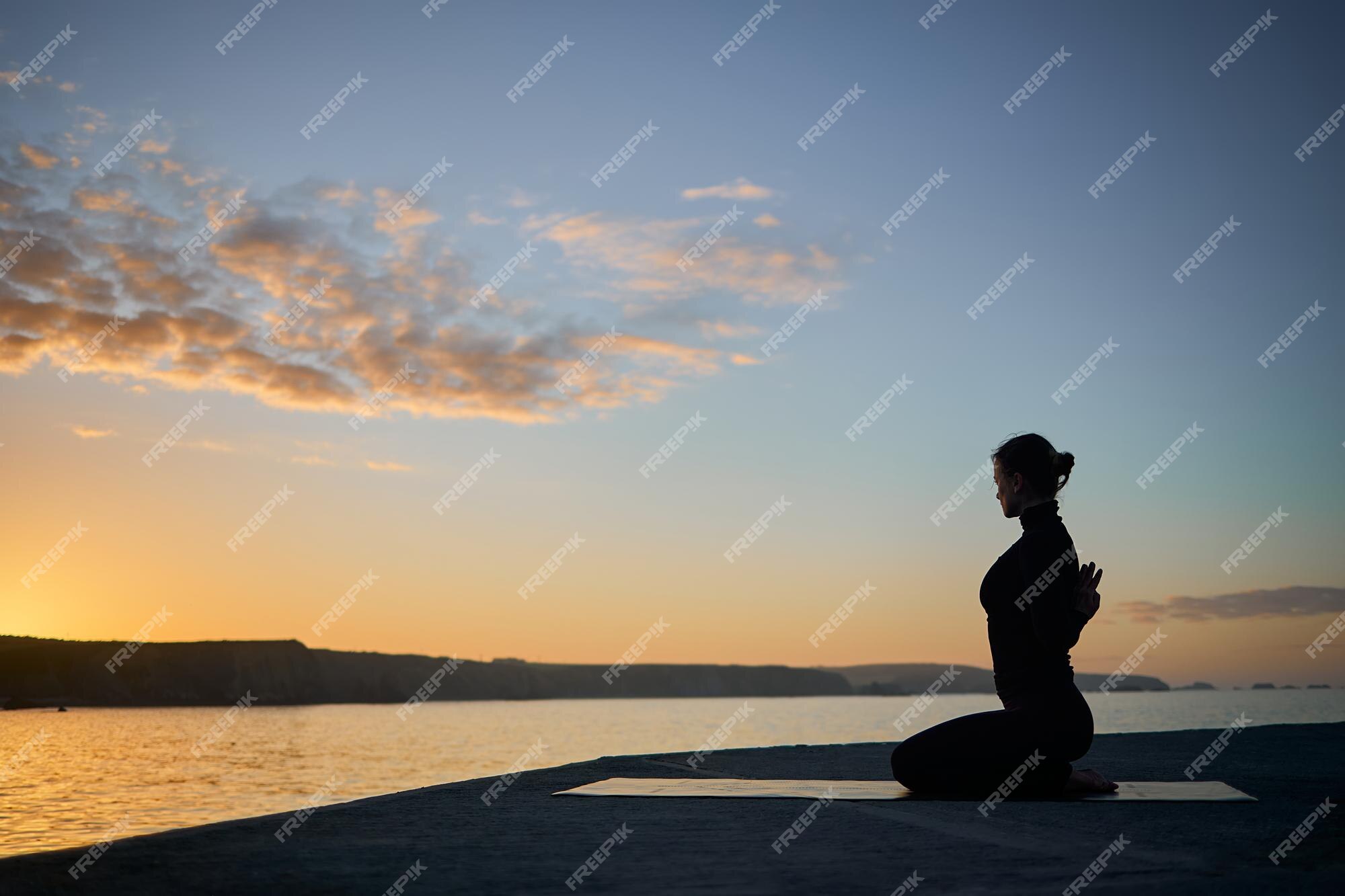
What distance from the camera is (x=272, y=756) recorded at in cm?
6812

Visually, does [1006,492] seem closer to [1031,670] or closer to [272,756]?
[1031,670]

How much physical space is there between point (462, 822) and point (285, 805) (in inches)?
1249

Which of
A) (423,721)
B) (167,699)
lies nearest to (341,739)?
(423,721)

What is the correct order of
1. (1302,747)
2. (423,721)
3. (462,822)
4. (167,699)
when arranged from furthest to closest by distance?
(167,699) → (423,721) → (1302,747) → (462,822)

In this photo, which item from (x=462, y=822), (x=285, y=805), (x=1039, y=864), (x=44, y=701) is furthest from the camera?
(x=44, y=701)

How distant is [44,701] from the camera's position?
166750 millimetres

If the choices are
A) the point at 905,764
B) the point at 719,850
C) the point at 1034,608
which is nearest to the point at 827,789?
the point at 905,764

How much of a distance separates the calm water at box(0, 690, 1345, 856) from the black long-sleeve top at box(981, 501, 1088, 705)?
3.33 meters

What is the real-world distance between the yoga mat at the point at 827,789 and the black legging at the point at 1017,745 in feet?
0.62

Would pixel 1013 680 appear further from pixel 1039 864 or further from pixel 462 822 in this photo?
pixel 462 822

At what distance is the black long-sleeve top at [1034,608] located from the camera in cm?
601

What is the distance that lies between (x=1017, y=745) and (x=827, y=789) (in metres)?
1.50

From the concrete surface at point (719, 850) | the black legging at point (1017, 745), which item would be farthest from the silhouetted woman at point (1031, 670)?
the concrete surface at point (719, 850)

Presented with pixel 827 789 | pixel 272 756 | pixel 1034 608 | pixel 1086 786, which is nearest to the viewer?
pixel 1034 608
